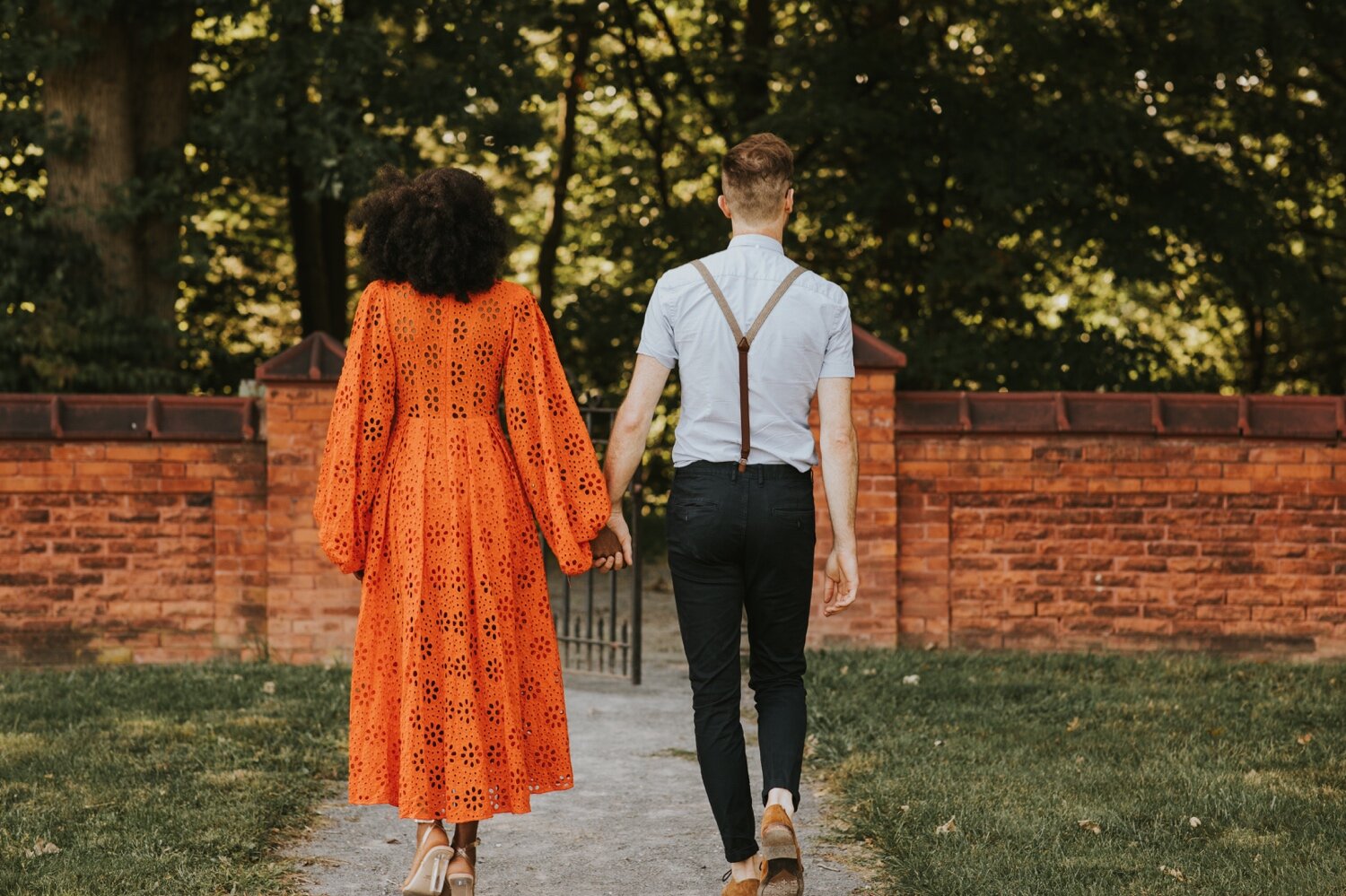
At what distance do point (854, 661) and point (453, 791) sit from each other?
4.17 m

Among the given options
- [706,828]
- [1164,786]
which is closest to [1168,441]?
[1164,786]

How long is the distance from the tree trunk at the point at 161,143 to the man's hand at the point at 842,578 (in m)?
8.49

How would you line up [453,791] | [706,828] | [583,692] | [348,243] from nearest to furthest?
[453,791], [706,828], [583,692], [348,243]

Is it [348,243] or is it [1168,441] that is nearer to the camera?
[1168,441]

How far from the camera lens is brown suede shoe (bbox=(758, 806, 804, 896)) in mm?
3705

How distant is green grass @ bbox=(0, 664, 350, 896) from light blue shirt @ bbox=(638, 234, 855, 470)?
73.6 inches

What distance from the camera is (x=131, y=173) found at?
11109 millimetres

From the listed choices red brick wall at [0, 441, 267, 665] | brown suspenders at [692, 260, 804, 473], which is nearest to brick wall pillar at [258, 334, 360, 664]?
red brick wall at [0, 441, 267, 665]

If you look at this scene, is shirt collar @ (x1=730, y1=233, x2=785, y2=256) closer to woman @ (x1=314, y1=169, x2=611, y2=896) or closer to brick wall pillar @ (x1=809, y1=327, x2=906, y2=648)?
woman @ (x1=314, y1=169, x2=611, y2=896)

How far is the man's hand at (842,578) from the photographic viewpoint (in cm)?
396

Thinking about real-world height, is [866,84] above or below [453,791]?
above

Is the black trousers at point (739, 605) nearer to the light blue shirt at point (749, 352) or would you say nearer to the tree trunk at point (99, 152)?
the light blue shirt at point (749, 352)

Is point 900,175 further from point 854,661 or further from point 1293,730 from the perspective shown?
point 1293,730

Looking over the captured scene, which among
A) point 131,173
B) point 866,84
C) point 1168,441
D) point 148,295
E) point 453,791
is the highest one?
point 866,84
